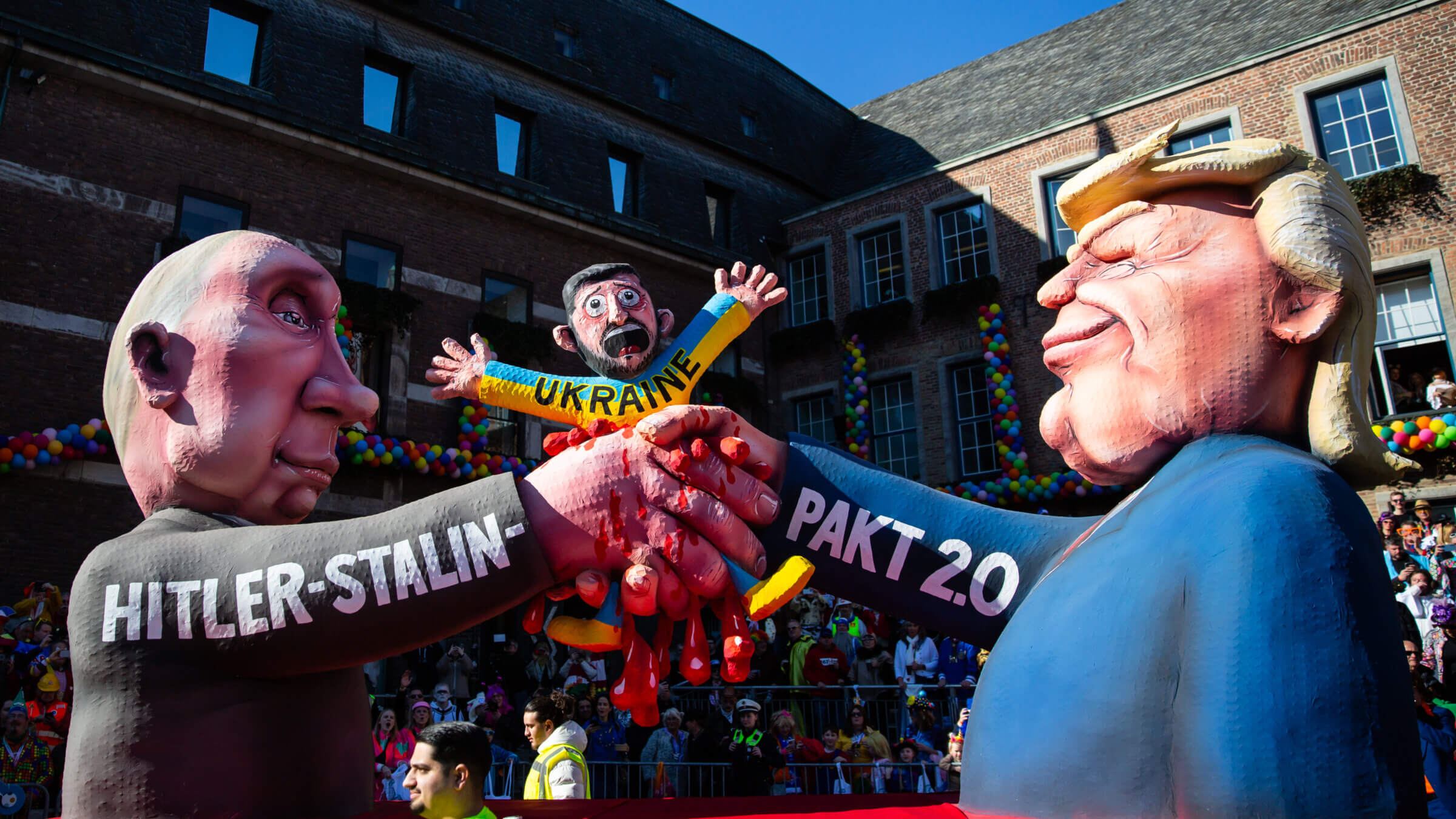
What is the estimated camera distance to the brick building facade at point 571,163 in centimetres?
1214

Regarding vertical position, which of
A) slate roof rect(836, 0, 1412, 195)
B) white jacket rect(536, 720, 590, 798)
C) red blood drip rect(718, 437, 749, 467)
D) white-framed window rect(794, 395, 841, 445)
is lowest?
white jacket rect(536, 720, 590, 798)

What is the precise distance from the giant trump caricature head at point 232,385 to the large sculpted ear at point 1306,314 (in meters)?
1.97

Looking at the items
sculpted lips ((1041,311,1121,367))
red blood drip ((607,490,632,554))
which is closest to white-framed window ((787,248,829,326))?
sculpted lips ((1041,311,1121,367))

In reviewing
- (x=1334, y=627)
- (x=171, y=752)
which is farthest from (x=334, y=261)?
(x=1334, y=627)

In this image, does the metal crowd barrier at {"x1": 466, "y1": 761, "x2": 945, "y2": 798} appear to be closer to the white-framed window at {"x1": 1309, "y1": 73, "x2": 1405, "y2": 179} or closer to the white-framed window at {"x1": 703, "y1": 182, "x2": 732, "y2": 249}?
the white-framed window at {"x1": 1309, "y1": 73, "x2": 1405, "y2": 179}

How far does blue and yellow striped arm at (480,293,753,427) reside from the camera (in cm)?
307

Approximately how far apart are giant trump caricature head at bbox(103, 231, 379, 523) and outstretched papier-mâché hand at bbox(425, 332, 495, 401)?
589 mm

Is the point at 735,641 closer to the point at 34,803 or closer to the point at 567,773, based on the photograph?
the point at 567,773

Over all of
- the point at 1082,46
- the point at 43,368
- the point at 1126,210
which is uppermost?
the point at 1082,46

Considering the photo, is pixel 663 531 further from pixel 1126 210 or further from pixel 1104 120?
pixel 1104 120

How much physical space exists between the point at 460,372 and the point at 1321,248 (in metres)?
2.34

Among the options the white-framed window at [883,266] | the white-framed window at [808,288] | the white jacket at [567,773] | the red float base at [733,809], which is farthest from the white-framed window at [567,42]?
the red float base at [733,809]

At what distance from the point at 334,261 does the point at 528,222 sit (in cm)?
342

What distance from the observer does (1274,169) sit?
2029 millimetres
